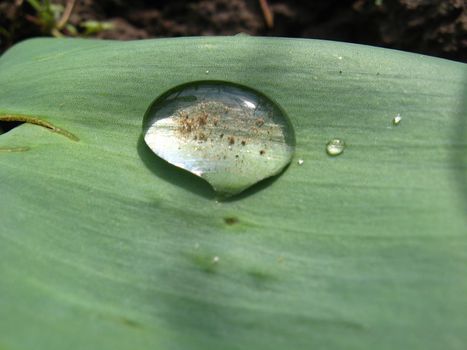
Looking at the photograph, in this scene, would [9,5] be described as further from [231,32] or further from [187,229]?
[187,229]

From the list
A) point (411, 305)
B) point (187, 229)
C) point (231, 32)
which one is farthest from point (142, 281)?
point (231, 32)

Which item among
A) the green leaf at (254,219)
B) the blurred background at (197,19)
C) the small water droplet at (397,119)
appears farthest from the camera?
the blurred background at (197,19)

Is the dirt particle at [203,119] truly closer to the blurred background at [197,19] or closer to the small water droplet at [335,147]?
the small water droplet at [335,147]

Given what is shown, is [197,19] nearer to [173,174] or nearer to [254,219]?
[173,174]

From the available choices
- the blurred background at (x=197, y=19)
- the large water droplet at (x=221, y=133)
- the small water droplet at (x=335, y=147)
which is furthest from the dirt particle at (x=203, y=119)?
the blurred background at (x=197, y=19)

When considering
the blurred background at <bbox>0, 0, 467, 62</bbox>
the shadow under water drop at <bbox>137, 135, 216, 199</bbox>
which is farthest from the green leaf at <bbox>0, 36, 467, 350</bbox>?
the blurred background at <bbox>0, 0, 467, 62</bbox>

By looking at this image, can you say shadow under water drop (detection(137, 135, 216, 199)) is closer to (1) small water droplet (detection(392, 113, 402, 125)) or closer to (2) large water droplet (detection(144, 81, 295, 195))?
(2) large water droplet (detection(144, 81, 295, 195))

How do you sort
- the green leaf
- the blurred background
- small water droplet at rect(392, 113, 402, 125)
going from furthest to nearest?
1. the blurred background
2. small water droplet at rect(392, 113, 402, 125)
3. the green leaf

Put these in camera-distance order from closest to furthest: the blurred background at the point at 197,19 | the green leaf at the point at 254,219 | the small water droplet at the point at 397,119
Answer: the green leaf at the point at 254,219
the small water droplet at the point at 397,119
the blurred background at the point at 197,19
